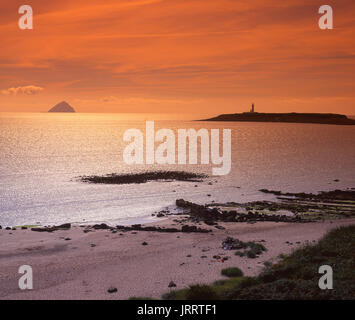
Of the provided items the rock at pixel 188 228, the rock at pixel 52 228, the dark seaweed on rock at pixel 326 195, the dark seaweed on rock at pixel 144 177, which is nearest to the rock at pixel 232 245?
the rock at pixel 188 228

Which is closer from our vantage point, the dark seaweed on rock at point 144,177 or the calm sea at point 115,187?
the calm sea at point 115,187

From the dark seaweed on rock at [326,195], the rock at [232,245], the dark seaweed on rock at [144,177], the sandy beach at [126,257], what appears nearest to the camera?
the sandy beach at [126,257]

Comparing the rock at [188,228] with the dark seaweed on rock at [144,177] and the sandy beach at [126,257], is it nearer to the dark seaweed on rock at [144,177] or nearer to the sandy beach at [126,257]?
the sandy beach at [126,257]

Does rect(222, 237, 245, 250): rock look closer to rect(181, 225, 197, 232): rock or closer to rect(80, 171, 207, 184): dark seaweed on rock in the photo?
rect(181, 225, 197, 232): rock

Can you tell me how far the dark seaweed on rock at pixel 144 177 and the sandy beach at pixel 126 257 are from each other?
30.7 meters

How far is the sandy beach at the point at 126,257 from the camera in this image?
61.1ft

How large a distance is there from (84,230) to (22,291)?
14.4 meters

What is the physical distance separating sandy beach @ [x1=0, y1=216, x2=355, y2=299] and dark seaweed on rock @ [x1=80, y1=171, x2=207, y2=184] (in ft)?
101

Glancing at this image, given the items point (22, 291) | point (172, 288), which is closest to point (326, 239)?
point (172, 288)

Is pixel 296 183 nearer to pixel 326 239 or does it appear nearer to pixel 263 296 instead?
pixel 326 239

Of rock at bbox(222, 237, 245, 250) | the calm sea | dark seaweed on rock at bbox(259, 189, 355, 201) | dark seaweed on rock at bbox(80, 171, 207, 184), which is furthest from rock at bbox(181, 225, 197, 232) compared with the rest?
dark seaweed on rock at bbox(80, 171, 207, 184)

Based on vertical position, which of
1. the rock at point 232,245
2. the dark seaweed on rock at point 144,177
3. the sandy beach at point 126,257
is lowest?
the sandy beach at point 126,257

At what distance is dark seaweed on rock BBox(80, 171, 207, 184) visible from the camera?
215 feet

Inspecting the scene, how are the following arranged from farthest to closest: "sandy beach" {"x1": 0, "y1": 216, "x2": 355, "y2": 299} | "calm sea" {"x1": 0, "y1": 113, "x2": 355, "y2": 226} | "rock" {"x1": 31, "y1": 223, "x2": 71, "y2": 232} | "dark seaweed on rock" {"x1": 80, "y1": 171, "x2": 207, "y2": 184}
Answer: "dark seaweed on rock" {"x1": 80, "y1": 171, "x2": 207, "y2": 184}
"calm sea" {"x1": 0, "y1": 113, "x2": 355, "y2": 226}
"rock" {"x1": 31, "y1": 223, "x2": 71, "y2": 232}
"sandy beach" {"x1": 0, "y1": 216, "x2": 355, "y2": 299}
